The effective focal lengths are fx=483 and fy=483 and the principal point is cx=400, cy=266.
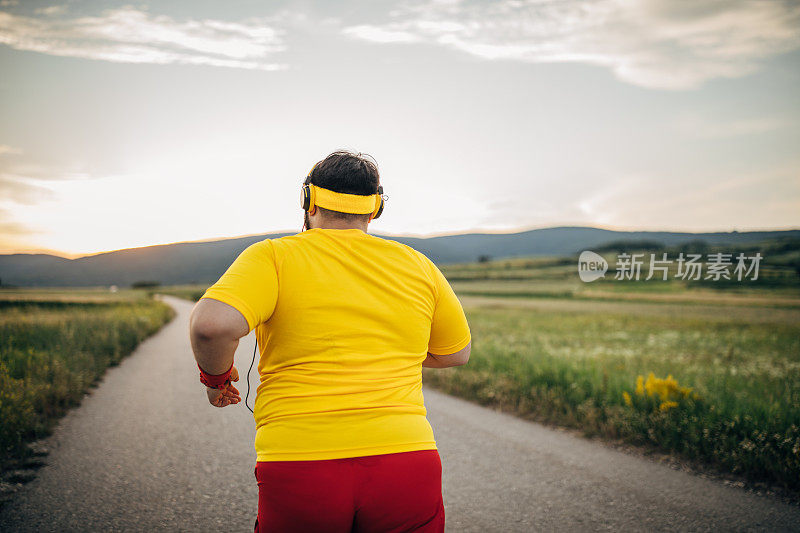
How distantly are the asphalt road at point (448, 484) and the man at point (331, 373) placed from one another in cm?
228

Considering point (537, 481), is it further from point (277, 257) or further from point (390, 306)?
point (277, 257)

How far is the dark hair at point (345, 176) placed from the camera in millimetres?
1757

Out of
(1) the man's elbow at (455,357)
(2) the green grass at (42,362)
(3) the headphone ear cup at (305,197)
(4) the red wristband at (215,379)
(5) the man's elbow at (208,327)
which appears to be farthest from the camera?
(2) the green grass at (42,362)

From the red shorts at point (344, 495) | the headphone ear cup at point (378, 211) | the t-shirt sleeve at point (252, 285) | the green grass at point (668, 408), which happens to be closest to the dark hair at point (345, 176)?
the headphone ear cup at point (378, 211)

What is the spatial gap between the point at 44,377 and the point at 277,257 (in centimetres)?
758

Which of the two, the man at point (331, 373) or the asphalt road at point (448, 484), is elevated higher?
the man at point (331, 373)

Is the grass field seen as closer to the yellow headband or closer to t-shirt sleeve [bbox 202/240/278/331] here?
the yellow headband

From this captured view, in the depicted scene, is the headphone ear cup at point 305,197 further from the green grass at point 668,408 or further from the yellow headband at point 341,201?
the green grass at point 668,408

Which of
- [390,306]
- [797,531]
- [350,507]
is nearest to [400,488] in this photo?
[350,507]

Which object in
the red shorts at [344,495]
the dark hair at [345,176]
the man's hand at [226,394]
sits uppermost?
the dark hair at [345,176]

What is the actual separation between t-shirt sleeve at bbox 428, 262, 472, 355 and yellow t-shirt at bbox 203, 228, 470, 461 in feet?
0.83

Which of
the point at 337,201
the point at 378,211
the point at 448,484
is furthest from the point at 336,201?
the point at 448,484

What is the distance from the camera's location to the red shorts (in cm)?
148

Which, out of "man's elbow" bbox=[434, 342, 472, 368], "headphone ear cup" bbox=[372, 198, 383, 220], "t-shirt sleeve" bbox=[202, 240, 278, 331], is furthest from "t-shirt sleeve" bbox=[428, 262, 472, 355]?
"t-shirt sleeve" bbox=[202, 240, 278, 331]
